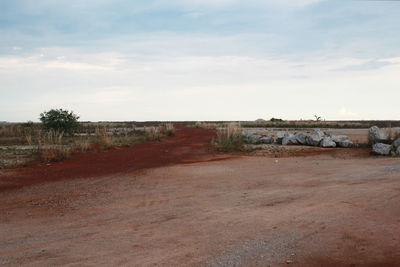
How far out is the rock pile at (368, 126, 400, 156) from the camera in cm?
1267

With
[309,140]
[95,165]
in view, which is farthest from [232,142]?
[95,165]

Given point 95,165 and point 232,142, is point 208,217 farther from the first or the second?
point 232,142

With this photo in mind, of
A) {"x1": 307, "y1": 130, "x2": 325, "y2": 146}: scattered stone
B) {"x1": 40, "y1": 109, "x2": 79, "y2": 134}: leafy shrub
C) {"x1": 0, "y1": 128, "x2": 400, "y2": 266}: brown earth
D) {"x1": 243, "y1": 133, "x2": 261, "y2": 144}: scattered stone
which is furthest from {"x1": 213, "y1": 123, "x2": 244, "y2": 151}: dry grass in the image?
{"x1": 40, "y1": 109, "x2": 79, "y2": 134}: leafy shrub

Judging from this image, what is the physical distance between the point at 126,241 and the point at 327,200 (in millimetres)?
3863

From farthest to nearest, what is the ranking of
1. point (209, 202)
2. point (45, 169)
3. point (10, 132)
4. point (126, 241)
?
point (10, 132) → point (45, 169) → point (209, 202) → point (126, 241)

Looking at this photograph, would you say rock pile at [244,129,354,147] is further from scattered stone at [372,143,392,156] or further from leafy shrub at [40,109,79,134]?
leafy shrub at [40,109,79,134]

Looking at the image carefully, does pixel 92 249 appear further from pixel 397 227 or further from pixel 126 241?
pixel 397 227

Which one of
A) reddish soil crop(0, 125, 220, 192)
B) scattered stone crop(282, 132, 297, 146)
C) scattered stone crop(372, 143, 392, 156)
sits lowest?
reddish soil crop(0, 125, 220, 192)

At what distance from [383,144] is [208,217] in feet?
34.3

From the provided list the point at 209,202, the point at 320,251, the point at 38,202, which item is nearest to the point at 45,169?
the point at 38,202

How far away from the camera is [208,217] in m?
5.71

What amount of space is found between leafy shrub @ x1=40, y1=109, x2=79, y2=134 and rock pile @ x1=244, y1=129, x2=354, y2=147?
1615 cm

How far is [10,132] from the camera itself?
100 ft

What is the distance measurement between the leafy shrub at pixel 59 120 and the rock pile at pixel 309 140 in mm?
16149
